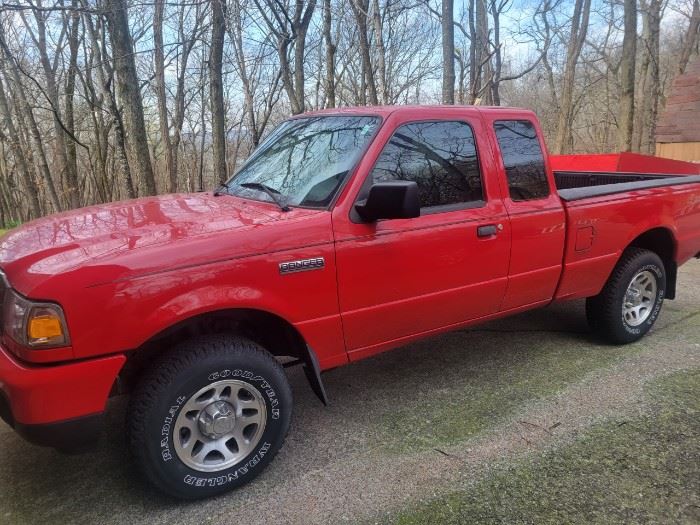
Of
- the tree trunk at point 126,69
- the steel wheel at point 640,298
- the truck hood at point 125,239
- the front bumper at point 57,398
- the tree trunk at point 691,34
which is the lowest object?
the steel wheel at point 640,298

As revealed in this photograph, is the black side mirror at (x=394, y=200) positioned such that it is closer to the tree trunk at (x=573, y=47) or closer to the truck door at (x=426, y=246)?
the truck door at (x=426, y=246)

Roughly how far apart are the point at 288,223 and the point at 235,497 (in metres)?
1.40

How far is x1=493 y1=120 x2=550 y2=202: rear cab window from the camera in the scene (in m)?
3.67

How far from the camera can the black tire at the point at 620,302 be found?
434cm

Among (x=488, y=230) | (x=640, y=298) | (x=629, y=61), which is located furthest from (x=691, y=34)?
(x=488, y=230)

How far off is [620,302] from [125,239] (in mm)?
3765

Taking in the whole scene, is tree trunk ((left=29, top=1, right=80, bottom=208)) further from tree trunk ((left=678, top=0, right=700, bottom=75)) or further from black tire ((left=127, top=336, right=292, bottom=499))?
tree trunk ((left=678, top=0, right=700, bottom=75))

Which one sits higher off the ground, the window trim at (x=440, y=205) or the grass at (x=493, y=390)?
the window trim at (x=440, y=205)

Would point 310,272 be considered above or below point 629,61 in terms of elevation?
below

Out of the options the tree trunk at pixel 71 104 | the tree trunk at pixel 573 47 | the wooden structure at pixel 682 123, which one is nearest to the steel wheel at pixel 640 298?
the wooden structure at pixel 682 123

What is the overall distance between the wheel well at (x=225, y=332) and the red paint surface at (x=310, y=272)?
0.10 metres

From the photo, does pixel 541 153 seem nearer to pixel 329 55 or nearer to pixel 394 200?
pixel 394 200

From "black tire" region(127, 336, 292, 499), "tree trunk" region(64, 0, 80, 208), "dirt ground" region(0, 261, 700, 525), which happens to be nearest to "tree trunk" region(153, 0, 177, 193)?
"tree trunk" region(64, 0, 80, 208)

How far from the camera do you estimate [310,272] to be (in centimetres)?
282
